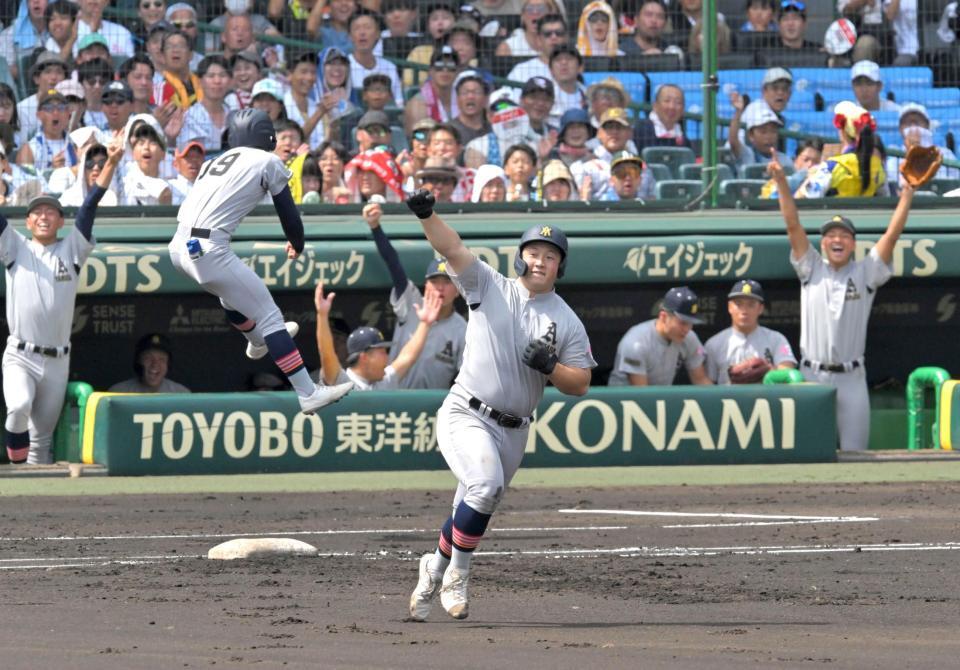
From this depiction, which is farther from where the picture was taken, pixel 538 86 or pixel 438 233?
pixel 538 86

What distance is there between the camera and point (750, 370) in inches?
514

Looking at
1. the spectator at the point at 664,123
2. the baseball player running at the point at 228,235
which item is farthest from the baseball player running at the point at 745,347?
the baseball player running at the point at 228,235

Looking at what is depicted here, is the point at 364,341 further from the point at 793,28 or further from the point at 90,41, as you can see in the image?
the point at 793,28

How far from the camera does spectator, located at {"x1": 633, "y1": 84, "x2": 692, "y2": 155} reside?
1416 cm

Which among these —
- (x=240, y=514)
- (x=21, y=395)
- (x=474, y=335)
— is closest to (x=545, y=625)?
(x=474, y=335)

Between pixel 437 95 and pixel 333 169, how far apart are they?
3.62 feet

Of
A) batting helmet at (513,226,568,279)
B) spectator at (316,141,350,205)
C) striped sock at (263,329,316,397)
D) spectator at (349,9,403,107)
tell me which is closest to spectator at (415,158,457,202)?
spectator at (316,141,350,205)

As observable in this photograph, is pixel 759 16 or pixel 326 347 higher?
pixel 759 16

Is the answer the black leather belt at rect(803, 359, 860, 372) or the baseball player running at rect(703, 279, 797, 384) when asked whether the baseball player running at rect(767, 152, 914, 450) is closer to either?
the black leather belt at rect(803, 359, 860, 372)

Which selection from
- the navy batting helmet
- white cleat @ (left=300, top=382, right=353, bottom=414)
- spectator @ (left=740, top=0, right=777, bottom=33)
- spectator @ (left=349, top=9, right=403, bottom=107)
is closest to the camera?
white cleat @ (left=300, top=382, right=353, bottom=414)

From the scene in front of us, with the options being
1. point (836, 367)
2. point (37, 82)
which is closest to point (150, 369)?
point (37, 82)

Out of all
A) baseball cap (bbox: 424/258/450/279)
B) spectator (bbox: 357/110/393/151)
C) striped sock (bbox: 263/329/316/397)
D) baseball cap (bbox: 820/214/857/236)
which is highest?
spectator (bbox: 357/110/393/151)

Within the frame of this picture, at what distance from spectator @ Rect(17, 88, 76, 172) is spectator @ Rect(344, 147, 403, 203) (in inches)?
83.7

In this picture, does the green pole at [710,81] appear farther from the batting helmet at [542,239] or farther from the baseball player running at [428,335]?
the batting helmet at [542,239]
